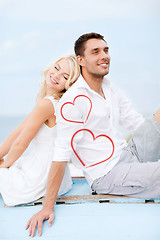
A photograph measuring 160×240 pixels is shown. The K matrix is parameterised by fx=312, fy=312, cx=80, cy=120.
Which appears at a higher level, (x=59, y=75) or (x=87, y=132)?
(x=59, y=75)

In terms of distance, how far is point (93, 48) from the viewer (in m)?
1.96

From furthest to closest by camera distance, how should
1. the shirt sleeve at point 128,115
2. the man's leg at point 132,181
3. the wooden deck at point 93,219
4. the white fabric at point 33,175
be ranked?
the shirt sleeve at point 128,115 < the white fabric at point 33,175 < the man's leg at point 132,181 < the wooden deck at point 93,219

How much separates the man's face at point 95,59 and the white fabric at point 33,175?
31cm

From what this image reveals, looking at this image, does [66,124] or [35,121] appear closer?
[66,124]

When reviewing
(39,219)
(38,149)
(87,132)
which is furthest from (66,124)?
(39,219)

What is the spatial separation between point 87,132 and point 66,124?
17 centimetres

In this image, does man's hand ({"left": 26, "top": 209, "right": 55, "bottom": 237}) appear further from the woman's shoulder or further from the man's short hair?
the man's short hair

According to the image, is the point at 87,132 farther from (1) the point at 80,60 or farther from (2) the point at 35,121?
(1) the point at 80,60

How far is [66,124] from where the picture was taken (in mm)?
1779

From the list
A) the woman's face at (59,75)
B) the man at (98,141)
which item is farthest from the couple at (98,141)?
the woman's face at (59,75)

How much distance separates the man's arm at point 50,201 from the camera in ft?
5.18

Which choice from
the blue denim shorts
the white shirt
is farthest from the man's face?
the blue denim shorts

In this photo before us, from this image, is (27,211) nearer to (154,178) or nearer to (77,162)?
→ (77,162)

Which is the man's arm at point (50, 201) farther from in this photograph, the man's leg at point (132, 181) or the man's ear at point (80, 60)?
the man's ear at point (80, 60)
